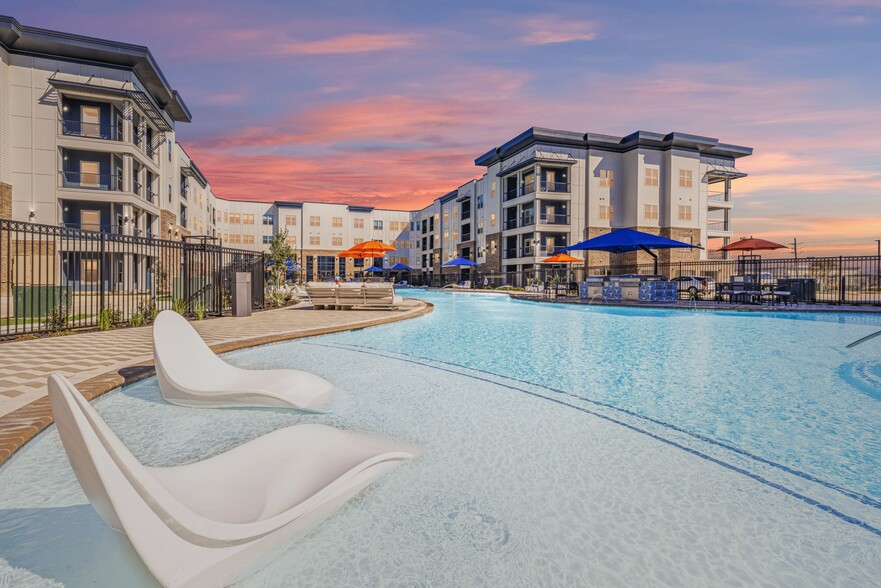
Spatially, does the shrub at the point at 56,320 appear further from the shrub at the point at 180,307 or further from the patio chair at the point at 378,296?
the patio chair at the point at 378,296

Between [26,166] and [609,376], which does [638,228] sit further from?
[26,166]

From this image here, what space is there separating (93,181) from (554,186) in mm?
31499

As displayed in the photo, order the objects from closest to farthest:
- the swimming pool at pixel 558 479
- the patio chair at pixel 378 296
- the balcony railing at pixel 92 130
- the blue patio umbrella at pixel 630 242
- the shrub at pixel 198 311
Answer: the swimming pool at pixel 558 479
the shrub at pixel 198 311
the patio chair at pixel 378 296
the blue patio umbrella at pixel 630 242
the balcony railing at pixel 92 130

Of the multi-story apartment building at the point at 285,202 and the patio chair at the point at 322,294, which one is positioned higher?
the multi-story apartment building at the point at 285,202

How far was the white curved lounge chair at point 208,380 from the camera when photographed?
4422mm

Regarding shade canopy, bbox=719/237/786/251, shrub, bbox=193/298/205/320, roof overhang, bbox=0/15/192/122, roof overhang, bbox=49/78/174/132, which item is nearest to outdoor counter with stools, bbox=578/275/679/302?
shade canopy, bbox=719/237/786/251

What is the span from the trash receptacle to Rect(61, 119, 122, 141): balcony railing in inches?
755

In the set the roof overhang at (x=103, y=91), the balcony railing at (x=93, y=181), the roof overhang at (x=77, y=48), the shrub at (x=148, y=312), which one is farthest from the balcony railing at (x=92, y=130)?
the shrub at (x=148, y=312)

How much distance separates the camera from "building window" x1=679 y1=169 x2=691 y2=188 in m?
35.7

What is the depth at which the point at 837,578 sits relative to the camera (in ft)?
6.79

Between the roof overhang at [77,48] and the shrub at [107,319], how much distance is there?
21051 mm

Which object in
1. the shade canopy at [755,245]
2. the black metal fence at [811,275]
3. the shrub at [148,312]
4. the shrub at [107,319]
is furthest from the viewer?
the shade canopy at [755,245]

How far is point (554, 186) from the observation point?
35781mm

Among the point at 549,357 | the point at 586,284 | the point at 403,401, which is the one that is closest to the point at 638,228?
the point at 586,284
